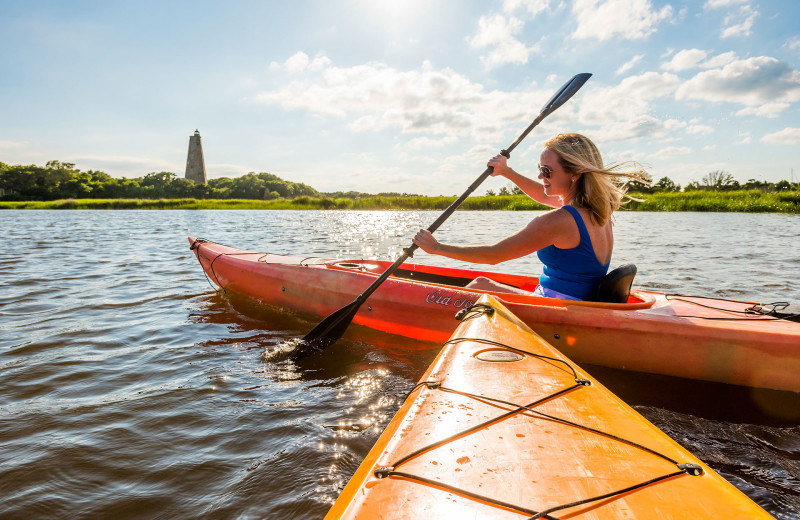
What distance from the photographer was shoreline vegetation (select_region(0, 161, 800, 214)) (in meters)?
24.7

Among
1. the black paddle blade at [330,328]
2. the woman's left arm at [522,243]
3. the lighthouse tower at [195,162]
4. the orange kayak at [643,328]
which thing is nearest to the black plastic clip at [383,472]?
the woman's left arm at [522,243]

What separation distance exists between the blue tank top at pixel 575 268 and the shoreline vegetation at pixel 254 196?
0.64m

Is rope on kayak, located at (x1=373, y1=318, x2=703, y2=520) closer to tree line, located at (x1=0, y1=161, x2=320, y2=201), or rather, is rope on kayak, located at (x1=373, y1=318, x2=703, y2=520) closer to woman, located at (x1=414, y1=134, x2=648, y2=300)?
woman, located at (x1=414, y1=134, x2=648, y2=300)

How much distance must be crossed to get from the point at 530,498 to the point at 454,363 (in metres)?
1.00

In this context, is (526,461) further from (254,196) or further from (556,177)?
(254,196)

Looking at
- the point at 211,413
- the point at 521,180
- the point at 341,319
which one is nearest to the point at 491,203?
the point at 521,180

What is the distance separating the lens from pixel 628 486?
117 centimetres

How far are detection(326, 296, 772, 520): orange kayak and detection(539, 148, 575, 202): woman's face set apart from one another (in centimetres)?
136

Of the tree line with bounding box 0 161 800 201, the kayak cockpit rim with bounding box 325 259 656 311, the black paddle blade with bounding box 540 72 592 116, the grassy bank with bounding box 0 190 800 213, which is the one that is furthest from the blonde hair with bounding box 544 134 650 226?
the tree line with bounding box 0 161 800 201

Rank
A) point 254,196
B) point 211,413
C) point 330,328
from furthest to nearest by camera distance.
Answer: point 254,196
point 330,328
point 211,413

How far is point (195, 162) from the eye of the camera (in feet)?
225

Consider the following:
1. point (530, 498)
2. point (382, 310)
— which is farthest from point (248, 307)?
point (530, 498)

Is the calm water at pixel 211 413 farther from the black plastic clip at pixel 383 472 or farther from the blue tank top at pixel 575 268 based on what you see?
the black plastic clip at pixel 383 472

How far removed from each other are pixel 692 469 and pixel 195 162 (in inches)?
3019
